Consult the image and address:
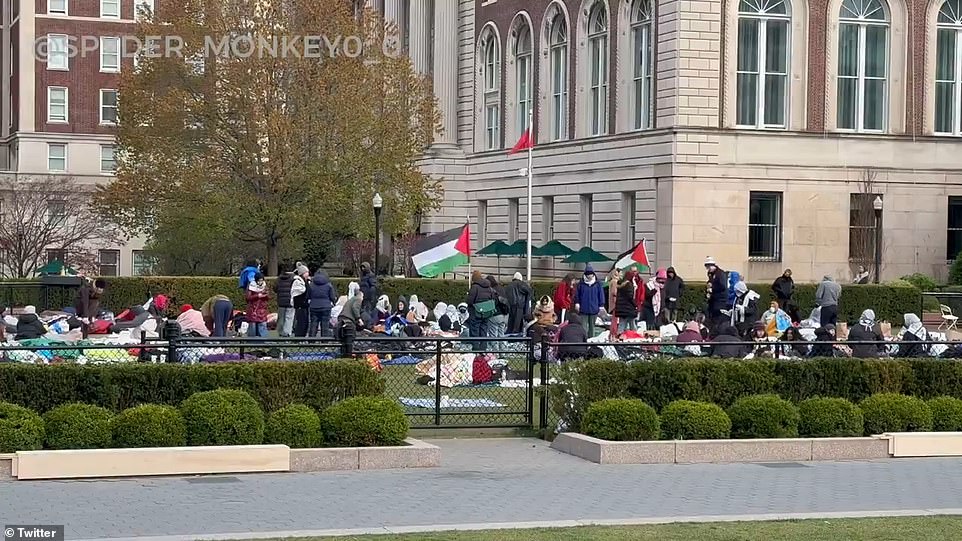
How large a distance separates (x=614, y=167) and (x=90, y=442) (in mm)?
39809

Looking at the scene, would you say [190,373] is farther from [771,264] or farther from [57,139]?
[57,139]

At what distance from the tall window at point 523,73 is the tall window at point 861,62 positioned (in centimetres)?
1410

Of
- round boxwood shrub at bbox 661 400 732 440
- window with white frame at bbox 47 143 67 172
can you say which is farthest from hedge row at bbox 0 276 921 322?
window with white frame at bbox 47 143 67 172

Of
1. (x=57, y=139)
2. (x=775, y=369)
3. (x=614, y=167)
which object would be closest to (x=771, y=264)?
(x=614, y=167)

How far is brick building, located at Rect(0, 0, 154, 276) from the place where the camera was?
84.9 meters

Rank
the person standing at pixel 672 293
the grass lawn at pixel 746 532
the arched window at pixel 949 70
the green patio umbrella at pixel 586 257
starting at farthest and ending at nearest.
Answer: the green patio umbrella at pixel 586 257, the arched window at pixel 949 70, the person standing at pixel 672 293, the grass lawn at pixel 746 532

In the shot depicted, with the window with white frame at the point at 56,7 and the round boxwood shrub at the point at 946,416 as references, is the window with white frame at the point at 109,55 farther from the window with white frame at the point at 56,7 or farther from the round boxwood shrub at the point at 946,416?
the round boxwood shrub at the point at 946,416

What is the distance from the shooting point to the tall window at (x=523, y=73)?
60812 millimetres

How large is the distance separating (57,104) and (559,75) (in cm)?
3794

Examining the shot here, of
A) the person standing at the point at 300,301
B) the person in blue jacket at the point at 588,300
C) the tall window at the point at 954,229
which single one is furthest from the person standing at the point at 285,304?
the tall window at the point at 954,229

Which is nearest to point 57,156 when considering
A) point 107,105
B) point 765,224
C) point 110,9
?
point 107,105

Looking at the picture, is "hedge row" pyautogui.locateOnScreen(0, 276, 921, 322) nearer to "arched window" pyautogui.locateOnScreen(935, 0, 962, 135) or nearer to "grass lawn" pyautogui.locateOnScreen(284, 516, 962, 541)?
"arched window" pyautogui.locateOnScreen(935, 0, 962, 135)

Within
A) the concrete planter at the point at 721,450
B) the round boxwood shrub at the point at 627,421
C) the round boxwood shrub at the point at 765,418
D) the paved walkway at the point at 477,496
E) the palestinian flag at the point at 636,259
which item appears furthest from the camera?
the palestinian flag at the point at 636,259

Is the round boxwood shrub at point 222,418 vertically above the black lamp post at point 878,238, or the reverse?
the black lamp post at point 878,238
